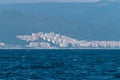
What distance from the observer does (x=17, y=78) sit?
75.6m

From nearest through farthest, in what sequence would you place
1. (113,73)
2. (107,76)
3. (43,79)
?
(43,79)
(107,76)
(113,73)

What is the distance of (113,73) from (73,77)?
967 centimetres

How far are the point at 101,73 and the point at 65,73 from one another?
4.84m

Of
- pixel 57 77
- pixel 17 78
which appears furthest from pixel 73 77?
pixel 17 78

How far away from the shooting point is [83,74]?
8269cm

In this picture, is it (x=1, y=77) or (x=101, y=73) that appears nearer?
(x=1, y=77)

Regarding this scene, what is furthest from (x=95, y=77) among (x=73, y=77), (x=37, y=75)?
(x=37, y=75)

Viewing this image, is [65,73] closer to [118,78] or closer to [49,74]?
[49,74]

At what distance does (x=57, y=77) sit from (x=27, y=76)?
12.5 feet

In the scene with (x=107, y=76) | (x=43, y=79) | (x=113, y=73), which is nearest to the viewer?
(x=43, y=79)

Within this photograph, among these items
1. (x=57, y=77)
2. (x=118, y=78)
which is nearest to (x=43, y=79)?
(x=57, y=77)

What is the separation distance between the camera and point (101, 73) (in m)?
84.9

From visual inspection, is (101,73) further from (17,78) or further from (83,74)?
(17,78)

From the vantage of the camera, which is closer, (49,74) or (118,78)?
(118,78)
